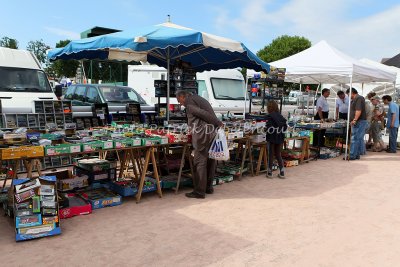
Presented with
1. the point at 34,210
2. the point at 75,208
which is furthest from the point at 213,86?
the point at 34,210

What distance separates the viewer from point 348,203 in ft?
17.5

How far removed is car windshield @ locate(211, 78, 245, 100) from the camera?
37.5 ft

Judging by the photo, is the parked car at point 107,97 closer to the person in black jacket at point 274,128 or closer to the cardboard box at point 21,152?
the person in black jacket at point 274,128

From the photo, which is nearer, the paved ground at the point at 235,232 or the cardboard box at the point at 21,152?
the paved ground at the point at 235,232

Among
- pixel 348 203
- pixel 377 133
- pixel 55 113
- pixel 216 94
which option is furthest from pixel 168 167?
pixel 377 133

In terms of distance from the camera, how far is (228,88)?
11.8m

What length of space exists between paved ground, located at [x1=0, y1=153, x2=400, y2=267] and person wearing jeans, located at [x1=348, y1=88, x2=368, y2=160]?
Result: 3111 millimetres

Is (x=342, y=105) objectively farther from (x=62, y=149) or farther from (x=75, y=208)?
(x=62, y=149)

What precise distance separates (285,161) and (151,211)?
4344mm

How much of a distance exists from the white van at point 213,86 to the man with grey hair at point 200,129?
557 cm

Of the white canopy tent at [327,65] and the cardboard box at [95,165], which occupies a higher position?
the white canopy tent at [327,65]

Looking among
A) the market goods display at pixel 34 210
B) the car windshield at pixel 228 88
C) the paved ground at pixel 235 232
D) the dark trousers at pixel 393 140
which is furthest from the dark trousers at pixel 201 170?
the dark trousers at pixel 393 140

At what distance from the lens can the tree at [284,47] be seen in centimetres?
3922

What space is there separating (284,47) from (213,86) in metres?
30.9
